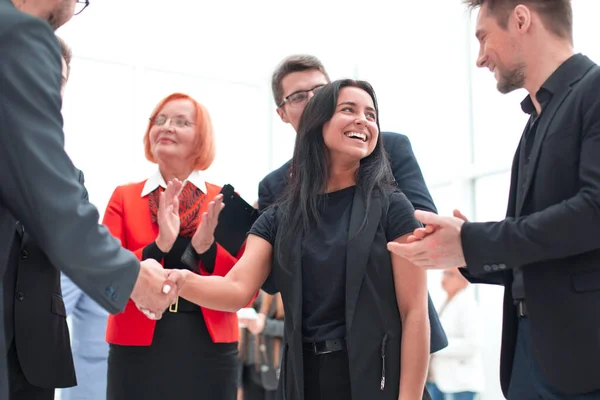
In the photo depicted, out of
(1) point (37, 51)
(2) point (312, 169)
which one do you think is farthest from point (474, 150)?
(1) point (37, 51)

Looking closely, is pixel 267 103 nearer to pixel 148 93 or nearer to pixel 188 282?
pixel 148 93

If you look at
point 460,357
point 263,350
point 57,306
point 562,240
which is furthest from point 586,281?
point 263,350

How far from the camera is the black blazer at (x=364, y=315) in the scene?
186cm

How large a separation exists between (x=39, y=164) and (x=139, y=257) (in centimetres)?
110

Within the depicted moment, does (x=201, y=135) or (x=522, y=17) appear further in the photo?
(x=201, y=135)

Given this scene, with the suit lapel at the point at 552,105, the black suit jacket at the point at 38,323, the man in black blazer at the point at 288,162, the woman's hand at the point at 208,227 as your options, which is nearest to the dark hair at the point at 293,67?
the man in black blazer at the point at 288,162

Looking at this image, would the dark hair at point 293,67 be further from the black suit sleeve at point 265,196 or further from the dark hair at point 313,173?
the dark hair at point 313,173

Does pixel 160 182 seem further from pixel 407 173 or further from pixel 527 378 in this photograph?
pixel 527 378

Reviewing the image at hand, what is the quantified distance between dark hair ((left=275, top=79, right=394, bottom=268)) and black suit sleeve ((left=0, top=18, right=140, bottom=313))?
2.51 ft

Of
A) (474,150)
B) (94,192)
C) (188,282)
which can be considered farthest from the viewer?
(94,192)

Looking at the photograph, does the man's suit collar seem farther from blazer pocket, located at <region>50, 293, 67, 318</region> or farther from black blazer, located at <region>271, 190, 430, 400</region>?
blazer pocket, located at <region>50, 293, 67, 318</region>

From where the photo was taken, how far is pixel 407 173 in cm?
243

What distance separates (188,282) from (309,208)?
0.48m

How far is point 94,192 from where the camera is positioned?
8.09 metres
